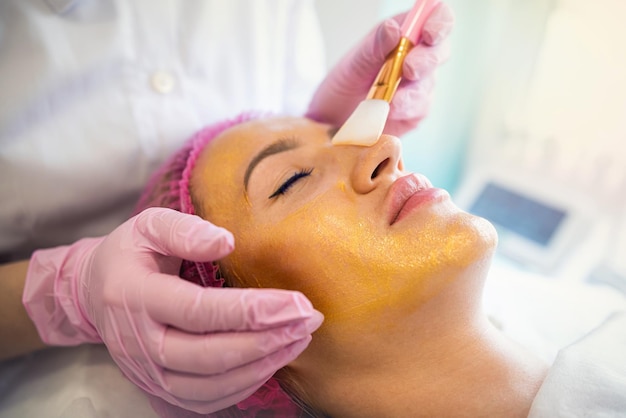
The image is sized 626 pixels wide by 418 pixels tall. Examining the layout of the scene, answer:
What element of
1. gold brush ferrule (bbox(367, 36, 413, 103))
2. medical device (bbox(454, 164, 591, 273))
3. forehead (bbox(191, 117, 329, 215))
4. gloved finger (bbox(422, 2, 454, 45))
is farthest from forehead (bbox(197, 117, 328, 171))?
medical device (bbox(454, 164, 591, 273))

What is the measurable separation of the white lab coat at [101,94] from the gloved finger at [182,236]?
42 cm

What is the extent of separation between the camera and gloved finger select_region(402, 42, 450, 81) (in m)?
1.05

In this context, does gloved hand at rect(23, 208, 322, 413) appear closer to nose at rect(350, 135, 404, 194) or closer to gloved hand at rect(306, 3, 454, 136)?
nose at rect(350, 135, 404, 194)

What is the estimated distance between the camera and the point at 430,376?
793mm

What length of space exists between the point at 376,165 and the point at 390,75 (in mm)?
297

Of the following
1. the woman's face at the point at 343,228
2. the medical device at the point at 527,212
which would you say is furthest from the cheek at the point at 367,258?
the medical device at the point at 527,212

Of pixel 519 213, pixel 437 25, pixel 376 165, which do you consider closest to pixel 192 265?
pixel 376 165

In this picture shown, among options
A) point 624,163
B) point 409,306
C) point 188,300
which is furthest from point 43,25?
point 624,163

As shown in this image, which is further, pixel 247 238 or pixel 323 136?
pixel 323 136

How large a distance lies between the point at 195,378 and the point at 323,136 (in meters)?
0.52

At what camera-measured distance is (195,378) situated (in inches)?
27.3

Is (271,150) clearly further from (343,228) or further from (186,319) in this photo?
(186,319)

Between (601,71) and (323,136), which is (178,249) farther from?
(601,71)

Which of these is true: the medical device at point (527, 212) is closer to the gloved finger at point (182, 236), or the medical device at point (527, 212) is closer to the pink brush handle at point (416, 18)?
the pink brush handle at point (416, 18)
